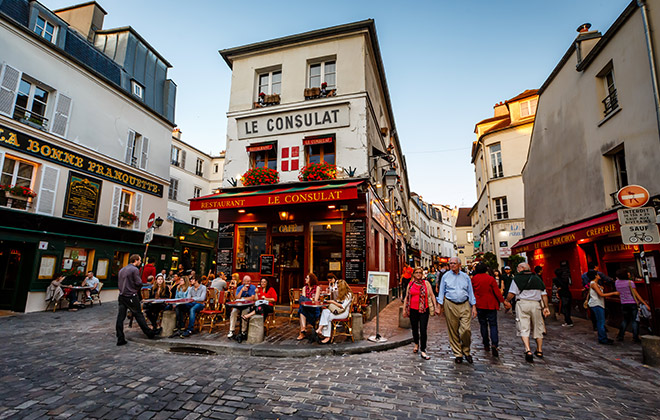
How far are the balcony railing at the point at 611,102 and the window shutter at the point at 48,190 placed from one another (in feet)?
62.8

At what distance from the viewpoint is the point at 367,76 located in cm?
1180

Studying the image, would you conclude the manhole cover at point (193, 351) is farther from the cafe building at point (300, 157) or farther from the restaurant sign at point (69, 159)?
the restaurant sign at point (69, 159)

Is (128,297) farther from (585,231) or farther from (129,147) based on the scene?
(129,147)

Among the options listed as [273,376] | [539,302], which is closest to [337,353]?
[273,376]

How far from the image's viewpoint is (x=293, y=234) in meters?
11.1

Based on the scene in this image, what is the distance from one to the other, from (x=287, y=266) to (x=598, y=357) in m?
8.50

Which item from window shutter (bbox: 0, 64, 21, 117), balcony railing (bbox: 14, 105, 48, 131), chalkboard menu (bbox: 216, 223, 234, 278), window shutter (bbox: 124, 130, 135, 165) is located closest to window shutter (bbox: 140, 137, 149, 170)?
window shutter (bbox: 124, 130, 135, 165)

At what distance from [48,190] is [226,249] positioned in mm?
7173

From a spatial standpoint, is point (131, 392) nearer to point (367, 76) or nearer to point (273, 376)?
point (273, 376)

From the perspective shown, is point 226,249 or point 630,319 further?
point 226,249

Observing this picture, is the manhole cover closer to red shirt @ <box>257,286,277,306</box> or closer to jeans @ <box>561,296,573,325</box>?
red shirt @ <box>257,286,277,306</box>

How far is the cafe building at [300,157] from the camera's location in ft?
34.1

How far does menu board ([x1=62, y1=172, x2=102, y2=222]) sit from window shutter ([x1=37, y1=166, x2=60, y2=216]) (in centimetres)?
52

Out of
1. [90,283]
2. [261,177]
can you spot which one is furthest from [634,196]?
[90,283]
